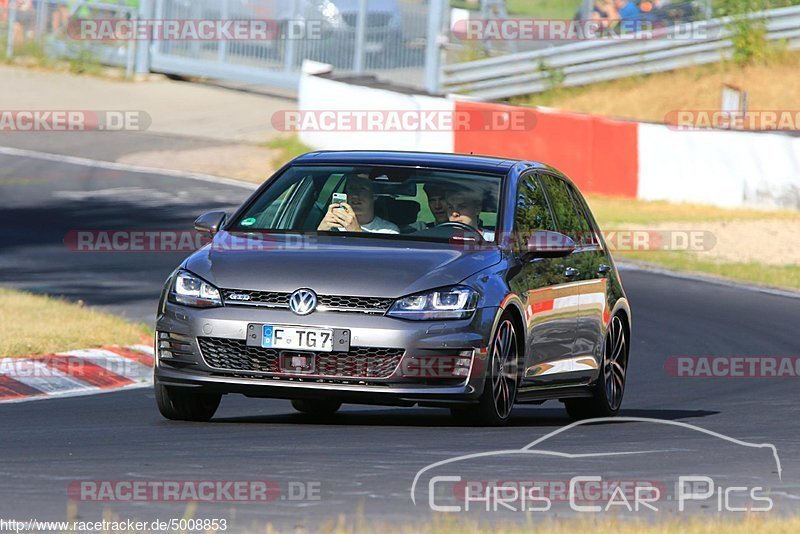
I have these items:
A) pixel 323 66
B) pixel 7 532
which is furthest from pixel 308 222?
pixel 323 66

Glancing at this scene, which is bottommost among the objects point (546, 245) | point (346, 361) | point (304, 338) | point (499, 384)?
point (499, 384)

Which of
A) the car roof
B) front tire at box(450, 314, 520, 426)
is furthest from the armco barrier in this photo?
front tire at box(450, 314, 520, 426)

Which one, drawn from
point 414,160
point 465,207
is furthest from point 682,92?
point 465,207

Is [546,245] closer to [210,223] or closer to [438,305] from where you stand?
[438,305]

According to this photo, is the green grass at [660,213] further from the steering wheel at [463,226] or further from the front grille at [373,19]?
the steering wheel at [463,226]

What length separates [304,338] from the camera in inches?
330

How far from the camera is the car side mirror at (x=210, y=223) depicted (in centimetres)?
940

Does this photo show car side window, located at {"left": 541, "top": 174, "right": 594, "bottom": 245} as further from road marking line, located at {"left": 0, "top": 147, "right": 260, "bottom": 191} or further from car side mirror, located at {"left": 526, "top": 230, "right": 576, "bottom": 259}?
road marking line, located at {"left": 0, "top": 147, "right": 260, "bottom": 191}

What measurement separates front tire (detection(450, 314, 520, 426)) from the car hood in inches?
14.8

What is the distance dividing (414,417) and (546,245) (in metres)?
1.44

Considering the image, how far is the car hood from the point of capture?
8.43m

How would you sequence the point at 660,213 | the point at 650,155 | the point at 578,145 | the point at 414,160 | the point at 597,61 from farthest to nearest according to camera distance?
1. the point at 597,61
2. the point at 578,145
3. the point at 650,155
4. the point at 660,213
5. the point at 414,160

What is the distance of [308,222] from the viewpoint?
374 inches

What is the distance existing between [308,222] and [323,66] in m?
26.1
